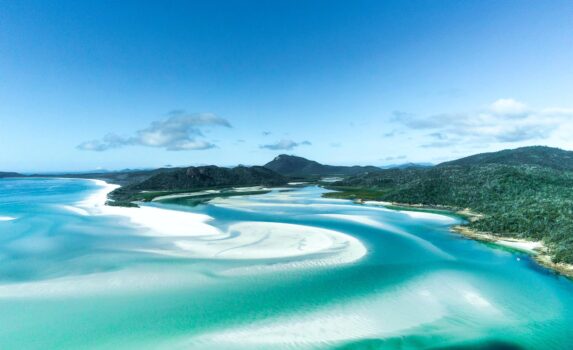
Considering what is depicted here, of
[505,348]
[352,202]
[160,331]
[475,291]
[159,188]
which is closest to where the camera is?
[505,348]

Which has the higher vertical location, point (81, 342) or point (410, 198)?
point (410, 198)

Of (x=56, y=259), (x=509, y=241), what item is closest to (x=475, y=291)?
(x=509, y=241)

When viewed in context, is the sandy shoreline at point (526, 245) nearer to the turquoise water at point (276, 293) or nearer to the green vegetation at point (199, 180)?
the turquoise water at point (276, 293)

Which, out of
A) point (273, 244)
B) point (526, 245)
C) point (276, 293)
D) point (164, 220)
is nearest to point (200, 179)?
point (164, 220)

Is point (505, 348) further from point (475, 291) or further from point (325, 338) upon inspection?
point (325, 338)

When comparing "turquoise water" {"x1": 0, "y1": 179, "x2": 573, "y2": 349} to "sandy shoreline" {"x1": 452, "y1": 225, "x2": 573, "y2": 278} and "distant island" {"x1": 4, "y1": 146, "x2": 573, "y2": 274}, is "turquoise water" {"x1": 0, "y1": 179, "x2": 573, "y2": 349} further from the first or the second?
"distant island" {"x1": 4, "y1": 146, "x2": 573, "y2": 274}

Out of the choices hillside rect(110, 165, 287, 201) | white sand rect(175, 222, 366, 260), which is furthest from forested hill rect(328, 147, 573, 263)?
hillside rect(110, 165, 287, 201)
